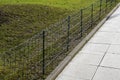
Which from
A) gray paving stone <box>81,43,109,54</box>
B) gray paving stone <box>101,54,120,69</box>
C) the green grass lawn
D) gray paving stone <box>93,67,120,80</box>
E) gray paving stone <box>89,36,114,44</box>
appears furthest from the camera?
the green grass lawn

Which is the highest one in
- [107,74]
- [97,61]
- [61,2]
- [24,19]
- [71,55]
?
[61,2]

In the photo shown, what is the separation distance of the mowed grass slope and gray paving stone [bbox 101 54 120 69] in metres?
4.10

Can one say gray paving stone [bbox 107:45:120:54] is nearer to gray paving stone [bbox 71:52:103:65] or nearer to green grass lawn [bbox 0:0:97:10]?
gray paving stone [bbox 71:52:103:65]

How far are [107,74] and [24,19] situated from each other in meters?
9.06

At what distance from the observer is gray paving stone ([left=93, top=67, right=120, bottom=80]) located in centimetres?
927

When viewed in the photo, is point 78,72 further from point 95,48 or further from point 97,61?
point 95,48

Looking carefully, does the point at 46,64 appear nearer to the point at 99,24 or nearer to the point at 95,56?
the point at 95,56

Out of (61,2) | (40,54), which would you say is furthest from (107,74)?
(61,2)

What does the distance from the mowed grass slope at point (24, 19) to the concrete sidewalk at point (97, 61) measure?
316 cm

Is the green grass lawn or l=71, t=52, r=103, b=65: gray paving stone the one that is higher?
the green grass lawn

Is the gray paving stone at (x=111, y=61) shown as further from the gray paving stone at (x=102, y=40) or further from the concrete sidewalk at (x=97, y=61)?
the gray paving stone at (x=102, y=40)

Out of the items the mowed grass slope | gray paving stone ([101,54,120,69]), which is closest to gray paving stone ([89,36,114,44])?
gray paving stone ([101,54,120,69])

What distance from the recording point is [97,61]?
1081 centimetres

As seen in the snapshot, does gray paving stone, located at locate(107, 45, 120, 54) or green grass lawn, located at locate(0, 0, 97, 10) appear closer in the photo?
gray paving stone, located at locate(107, 45, 120, 54)
